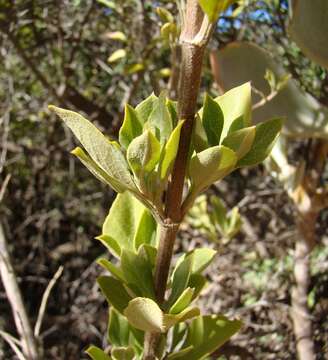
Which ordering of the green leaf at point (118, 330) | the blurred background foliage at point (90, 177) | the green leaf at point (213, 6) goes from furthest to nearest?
the blurred background foliage at point (90, 177) → the green leaf at point (118, 330) → the green leaf at point (213, 6)

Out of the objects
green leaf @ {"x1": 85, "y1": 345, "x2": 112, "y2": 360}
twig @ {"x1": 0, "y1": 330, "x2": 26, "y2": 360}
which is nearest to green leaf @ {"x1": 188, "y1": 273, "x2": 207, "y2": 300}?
green leaf @ {"x1": 85, "y1": 345, "x2": 112, "y2": 360}

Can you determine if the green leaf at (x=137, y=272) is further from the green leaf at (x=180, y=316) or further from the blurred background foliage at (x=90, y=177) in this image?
the blurred background foliage at (x=90, y=177)

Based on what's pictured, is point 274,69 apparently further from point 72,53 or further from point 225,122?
point 72,53

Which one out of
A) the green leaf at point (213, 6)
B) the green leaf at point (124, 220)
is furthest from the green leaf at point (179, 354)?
the green leaf at point (213, 6)

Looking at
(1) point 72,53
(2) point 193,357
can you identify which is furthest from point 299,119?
(1) point 72,53

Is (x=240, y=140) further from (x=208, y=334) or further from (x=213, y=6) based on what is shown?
(x=208, y=334)

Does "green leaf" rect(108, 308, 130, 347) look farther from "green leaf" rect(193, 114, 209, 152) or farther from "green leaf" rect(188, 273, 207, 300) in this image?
"green leaf" rect(193, 114, 209, 152)

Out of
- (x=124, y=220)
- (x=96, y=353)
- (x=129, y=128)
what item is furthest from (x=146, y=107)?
(x=96, y=353)
